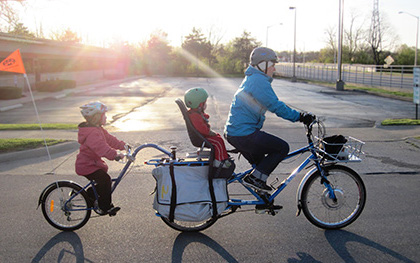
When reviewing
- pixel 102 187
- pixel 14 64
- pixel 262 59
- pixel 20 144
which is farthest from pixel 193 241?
pixel 20 144

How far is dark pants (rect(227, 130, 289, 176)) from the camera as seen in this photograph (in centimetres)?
459

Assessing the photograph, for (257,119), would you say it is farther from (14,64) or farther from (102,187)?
(14,64)

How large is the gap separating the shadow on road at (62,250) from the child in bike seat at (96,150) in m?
0.45

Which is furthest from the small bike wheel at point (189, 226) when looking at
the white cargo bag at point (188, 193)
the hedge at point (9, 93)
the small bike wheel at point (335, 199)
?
the hedge at point (9, 93)

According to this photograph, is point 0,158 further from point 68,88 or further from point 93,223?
point 68,88

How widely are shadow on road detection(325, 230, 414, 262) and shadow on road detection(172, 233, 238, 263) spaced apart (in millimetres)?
1138

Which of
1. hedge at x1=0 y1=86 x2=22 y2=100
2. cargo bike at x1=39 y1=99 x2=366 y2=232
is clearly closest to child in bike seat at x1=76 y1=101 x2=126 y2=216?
cargo bike at x1=39 y1=99 x2=366 y2=232

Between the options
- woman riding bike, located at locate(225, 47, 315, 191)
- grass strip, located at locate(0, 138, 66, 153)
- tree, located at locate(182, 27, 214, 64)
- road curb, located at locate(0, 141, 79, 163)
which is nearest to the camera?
woman riding bike, located at locate(225, 47, 315, 191)

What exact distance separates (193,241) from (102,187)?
1208 mm

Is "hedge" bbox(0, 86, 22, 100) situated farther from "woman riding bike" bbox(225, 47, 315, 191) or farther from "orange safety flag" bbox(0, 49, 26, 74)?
"woman riding bike" bbox(225, 47, 315, 191)

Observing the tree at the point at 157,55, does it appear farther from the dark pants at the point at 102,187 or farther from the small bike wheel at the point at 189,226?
the small bike wheel at the point at 189,226

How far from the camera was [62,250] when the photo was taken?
14.6ft

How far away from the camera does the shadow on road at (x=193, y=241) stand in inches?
166

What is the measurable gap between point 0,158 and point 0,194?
2.51 meters
